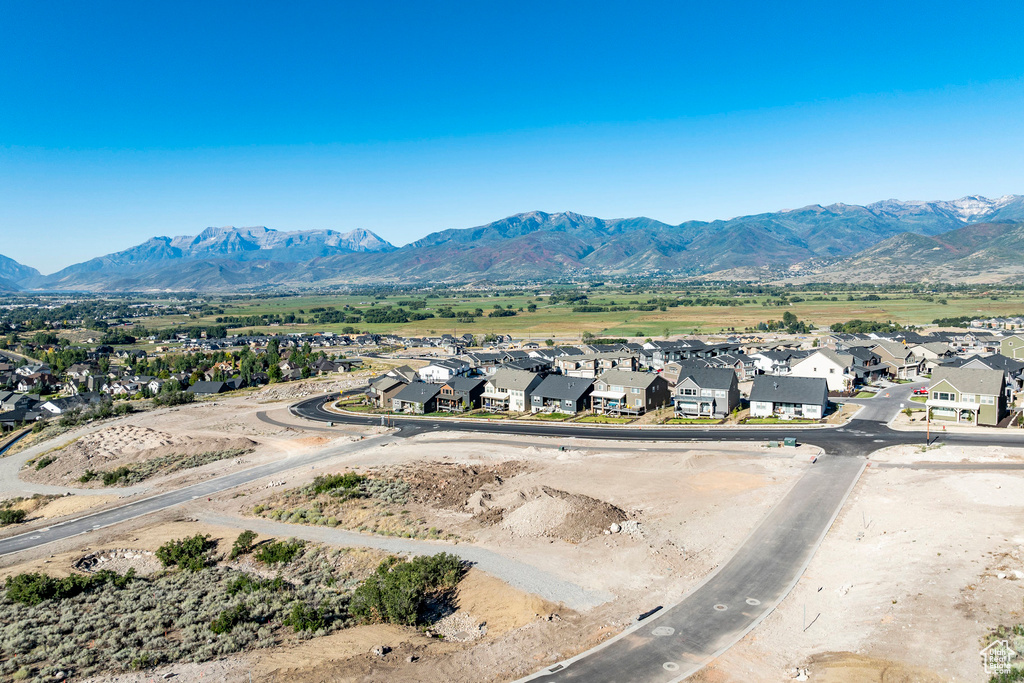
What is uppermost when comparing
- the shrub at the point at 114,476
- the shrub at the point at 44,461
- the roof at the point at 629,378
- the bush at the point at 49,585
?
the roof at the point at 629,378

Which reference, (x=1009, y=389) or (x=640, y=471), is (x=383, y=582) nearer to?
(x=640, y=471)

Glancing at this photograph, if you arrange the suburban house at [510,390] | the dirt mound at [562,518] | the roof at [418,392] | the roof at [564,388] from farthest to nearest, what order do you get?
the roof at [418,392] < the suburban house at [510,390] < the roof at [564,388] < the dirt mound at [562,518]

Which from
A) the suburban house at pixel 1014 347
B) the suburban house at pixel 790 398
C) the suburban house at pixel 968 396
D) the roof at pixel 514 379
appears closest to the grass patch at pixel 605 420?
the roof at pixel 514 379

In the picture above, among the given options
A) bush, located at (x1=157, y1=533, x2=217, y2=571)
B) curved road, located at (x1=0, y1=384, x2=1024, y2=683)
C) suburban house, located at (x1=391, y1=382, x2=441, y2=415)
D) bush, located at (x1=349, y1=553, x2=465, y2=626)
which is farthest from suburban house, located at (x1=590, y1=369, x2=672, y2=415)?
bush, located at (x1=157, y1=533, x2=217, y2=571)

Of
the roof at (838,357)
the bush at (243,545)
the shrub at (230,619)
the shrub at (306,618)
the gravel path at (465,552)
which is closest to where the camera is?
the shrub at (306,618)

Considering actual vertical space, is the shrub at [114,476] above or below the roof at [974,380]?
below

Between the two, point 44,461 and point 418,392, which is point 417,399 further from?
point 44,461

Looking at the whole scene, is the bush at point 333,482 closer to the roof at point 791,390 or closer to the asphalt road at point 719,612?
the asphalt road at point 719,612
